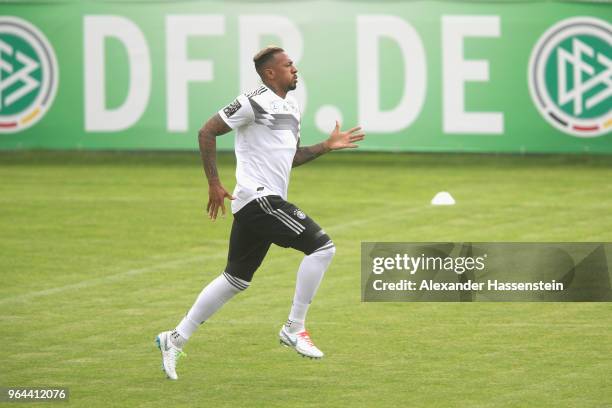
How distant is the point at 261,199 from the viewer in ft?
31.3

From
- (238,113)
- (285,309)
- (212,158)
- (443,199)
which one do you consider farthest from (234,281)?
(443,199)

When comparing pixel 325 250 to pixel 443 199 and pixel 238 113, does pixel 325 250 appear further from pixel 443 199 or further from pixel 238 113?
pixel 443 199

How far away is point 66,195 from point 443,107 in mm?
7068

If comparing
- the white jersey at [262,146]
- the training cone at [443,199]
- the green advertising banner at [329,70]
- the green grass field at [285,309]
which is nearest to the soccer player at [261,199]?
the white jersey at [262,146]

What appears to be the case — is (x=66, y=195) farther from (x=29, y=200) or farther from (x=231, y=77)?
(x=231, y=77)

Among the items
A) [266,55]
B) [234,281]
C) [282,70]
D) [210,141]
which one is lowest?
[234,281]

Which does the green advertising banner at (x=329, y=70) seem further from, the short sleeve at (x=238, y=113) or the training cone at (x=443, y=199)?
the short sleeve at (x=238, y=113)

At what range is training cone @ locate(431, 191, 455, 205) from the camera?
1920 centimetres

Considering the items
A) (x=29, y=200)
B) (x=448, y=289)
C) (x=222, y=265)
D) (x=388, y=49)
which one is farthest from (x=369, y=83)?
(x=448, y=289)

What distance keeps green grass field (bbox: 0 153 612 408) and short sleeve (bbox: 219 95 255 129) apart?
1.75 m

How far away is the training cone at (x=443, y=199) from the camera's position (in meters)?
19.2

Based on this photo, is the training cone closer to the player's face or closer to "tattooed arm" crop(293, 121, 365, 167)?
"tattooed arm" crop(293, 121, 365, 167)

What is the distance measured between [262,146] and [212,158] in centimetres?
41

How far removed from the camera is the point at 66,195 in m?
20.7
